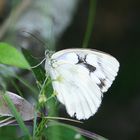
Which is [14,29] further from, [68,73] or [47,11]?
[68,73]

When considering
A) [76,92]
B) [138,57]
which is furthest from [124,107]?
[76,92]

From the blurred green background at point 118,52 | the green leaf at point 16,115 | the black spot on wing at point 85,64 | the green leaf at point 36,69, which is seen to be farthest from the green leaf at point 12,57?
the blurred green background at point 118,52

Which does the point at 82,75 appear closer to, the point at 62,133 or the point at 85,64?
the point at 85,64

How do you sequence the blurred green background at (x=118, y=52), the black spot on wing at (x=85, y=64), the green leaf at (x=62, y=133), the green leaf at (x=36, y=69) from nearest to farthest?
the green leaf at (x=62, y=133), the green leaf at (x=36, y=69), the black spot on wing at (x=85, y=64), the blurred green background at (x=118, y=52)

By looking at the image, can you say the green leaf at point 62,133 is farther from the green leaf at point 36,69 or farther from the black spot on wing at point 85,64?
the black spot on wing at point 85,64

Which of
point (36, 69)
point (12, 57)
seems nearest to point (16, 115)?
point (12, 57)

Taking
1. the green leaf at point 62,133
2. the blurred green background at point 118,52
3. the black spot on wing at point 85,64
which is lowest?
the blurred green background at point 118,52
